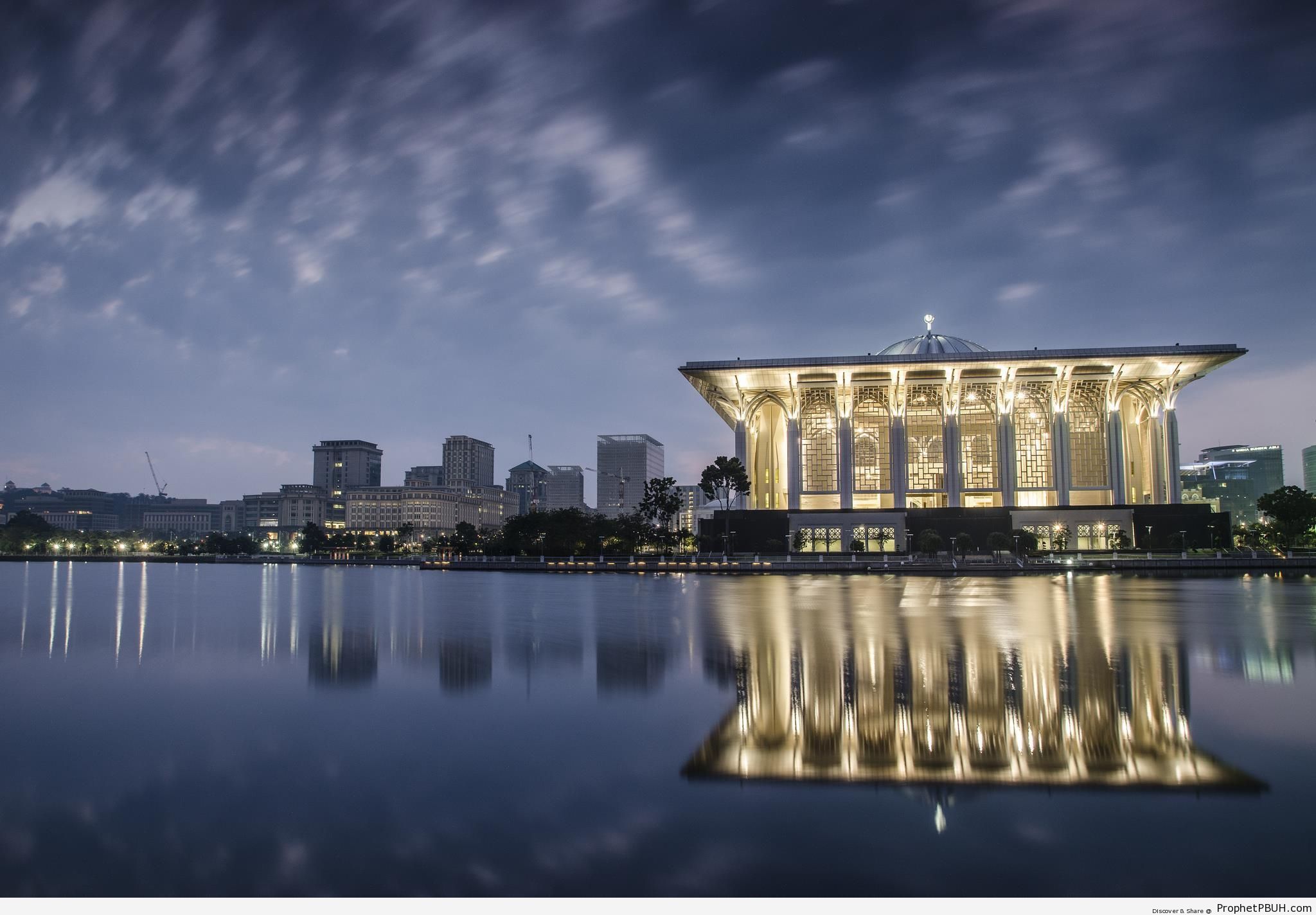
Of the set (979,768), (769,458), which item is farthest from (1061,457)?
(979,768)

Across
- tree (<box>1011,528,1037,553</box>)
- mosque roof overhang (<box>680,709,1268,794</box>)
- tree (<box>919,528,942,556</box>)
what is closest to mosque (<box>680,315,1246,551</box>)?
tree (<box>1011,528,1037,553</box>)

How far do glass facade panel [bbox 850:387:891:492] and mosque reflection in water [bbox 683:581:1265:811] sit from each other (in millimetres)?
75940

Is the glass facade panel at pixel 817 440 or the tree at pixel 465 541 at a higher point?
the glass facade panel at pixel 817 440

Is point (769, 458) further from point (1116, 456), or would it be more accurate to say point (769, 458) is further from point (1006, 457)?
point (1116, 456)

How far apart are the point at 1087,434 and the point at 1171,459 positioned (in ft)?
28.4

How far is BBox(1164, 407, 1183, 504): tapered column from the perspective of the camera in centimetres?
9188

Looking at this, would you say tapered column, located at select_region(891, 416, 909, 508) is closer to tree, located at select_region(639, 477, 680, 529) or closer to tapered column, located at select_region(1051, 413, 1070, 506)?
tapered column, located at select_region(1051, 413, 1070, 506)

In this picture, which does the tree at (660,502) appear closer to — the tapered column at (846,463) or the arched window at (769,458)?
the arched window at (769,458)

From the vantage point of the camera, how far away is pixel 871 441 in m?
97.6

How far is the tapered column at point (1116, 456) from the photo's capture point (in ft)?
296

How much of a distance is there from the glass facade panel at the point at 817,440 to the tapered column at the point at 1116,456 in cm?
2875

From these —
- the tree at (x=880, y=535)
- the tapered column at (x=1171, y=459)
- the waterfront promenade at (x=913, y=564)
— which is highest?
the tapered column at (x=1171, y=459)

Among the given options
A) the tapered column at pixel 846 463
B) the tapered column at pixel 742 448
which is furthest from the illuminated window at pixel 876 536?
the tapered column at pixel 742 448

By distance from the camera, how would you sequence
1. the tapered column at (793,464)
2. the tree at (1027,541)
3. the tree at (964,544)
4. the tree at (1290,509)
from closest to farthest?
the tree at (1290,509) → the tree at (1027,541) → the tree at (964,544) → the tapered column at (793,464)
